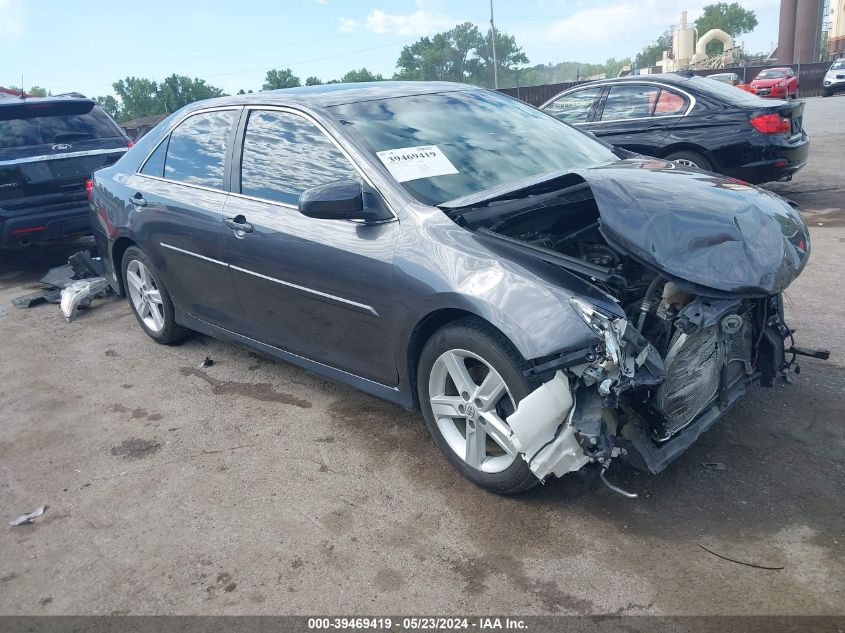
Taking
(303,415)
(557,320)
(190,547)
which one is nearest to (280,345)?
(303,415)

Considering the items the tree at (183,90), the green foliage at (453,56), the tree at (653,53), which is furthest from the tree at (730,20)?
the tree at (183,90)

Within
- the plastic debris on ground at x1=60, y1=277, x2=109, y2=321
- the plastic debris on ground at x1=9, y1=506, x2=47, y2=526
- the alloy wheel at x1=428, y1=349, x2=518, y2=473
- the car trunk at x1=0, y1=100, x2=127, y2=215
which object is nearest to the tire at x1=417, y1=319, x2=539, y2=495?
the alloy wheel at x1=428, y1=349, x2=518, y2=473

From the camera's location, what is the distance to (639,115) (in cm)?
873

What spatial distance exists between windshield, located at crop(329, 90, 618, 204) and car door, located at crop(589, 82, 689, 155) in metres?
4.27

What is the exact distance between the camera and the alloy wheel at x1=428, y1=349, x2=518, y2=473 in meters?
3.13

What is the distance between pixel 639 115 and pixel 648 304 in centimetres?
634

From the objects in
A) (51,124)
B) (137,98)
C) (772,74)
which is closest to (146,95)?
(137,98)

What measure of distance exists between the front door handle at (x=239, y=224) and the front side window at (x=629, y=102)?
607 cm

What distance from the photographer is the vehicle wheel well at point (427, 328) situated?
10.4 feet

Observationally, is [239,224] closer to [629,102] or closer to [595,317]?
[595,317]

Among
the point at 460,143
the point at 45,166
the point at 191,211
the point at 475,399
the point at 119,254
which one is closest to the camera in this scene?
the point at 475,399

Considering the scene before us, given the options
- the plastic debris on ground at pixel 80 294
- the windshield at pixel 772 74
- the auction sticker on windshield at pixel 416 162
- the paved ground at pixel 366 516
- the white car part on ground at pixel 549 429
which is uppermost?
the auction sticker on windshield at pixel 416 162

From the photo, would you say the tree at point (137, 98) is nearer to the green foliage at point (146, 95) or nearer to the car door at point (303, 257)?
the green foliage at point (146, 95)

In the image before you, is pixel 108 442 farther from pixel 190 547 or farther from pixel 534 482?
pixel 534 482
